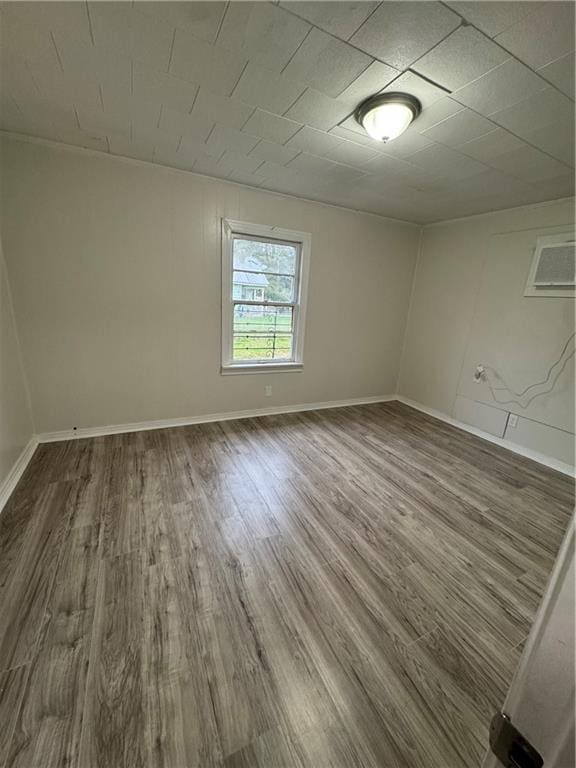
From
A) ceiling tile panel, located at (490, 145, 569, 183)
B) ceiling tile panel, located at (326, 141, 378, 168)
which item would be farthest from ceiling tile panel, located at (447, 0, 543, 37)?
ceiling tile panel, located at (490, 145, 569, 183)

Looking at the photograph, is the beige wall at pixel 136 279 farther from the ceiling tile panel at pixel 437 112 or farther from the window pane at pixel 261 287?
the ceiling tile panel at pixel 437 112

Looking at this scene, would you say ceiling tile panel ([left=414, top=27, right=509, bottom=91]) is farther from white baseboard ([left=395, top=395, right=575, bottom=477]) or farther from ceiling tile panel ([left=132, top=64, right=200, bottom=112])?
white baseboard ([left=395, top=395, right=575, bottom=477])

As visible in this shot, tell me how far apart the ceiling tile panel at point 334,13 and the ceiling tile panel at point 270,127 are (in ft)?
2.13

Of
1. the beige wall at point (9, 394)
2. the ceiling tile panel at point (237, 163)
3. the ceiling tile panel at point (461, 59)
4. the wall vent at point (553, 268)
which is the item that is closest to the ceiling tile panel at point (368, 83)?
the ceiling tile panel at point (461, 59)

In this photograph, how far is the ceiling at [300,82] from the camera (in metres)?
1.18

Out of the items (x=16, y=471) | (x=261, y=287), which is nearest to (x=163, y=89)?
(x=261, y=287)

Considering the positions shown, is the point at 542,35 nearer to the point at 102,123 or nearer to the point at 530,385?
the point at 102,123

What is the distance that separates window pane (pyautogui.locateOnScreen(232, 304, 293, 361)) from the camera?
333 centimetres

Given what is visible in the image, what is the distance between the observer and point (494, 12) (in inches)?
43.5

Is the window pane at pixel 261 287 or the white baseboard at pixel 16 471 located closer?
the white baseboard at pixel 16 471

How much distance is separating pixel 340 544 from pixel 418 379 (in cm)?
303

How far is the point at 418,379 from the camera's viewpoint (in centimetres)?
420

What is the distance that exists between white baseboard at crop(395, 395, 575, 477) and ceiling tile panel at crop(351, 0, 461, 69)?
3.32 meters

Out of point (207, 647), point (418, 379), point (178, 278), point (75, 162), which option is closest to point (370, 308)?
point (418, 379)
